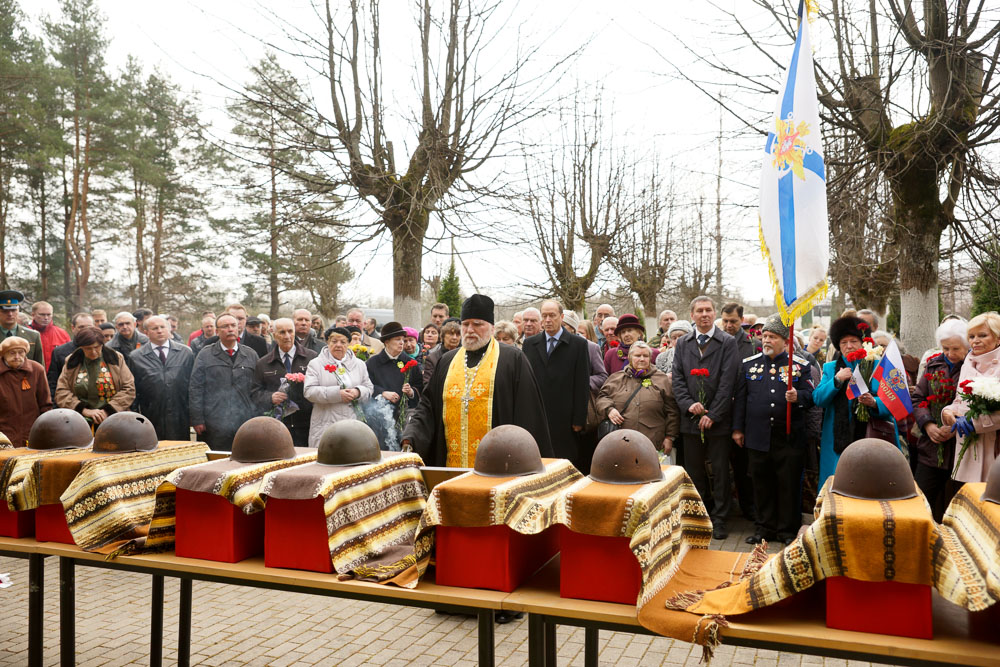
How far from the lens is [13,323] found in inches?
312

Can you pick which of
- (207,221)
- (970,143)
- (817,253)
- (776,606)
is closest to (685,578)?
(776,606)

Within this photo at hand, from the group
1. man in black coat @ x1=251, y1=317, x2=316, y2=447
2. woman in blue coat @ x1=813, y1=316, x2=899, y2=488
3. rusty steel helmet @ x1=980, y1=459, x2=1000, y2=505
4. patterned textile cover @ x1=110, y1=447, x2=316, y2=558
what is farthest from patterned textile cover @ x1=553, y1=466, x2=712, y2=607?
man in black coat @ x1=251, y1=317, x2=316, y2=447

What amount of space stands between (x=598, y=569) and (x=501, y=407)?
7.88 feet

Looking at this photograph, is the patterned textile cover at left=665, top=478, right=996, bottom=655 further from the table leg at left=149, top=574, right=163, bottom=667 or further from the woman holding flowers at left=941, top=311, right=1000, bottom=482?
the table leg at left=149, top=574, right=163, bottom=667

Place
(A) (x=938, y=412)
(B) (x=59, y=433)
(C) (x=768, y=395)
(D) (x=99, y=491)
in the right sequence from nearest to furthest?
1. (D) (x=99, y=491)
2. (B) (x=59, y=433)
3. (A) (x=938, y=412)
4. (C) (x=768, y=395)

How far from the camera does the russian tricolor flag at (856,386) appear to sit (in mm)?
5801

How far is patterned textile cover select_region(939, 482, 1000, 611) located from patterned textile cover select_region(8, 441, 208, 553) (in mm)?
3134

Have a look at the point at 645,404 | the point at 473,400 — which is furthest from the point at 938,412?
the point at 473,400

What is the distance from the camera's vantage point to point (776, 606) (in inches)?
97.2

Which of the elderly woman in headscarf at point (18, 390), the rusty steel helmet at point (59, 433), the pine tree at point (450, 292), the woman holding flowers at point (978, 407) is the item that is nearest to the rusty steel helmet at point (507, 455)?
the rusty steel helmet at point (59, 433)

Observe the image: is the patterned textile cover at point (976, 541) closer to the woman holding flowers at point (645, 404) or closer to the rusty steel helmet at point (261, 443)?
the rusty steel helmet at point (261, 443)

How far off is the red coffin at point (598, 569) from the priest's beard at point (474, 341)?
2497mm

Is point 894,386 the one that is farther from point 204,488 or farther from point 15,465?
point 15,465

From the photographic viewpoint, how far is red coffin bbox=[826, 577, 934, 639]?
223 centimetres
